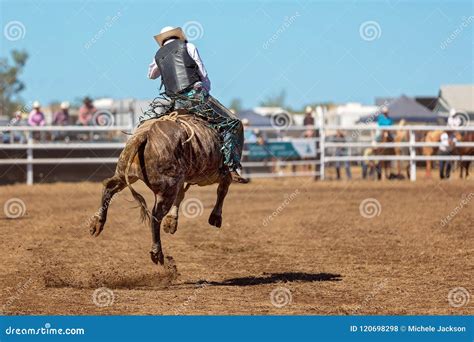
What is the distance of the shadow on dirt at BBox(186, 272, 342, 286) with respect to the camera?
30.9 feet

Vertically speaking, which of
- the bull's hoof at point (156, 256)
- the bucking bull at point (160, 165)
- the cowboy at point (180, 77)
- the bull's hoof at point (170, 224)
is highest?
the cowboy at point (180, 77)

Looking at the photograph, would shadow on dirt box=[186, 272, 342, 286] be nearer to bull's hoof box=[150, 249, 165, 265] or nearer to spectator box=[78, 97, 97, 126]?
bull's hoof box=[150, 249, 165, 265]

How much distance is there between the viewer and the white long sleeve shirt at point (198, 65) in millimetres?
9992

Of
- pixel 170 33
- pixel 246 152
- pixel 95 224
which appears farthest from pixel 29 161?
pixel 95 224

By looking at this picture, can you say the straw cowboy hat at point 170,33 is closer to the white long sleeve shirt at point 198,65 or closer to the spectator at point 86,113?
the white long sleeve shirt at point 198,65

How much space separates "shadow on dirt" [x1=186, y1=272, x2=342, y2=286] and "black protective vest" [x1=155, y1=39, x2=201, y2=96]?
2.01 m

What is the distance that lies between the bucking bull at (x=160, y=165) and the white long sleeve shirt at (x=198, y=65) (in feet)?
1.95

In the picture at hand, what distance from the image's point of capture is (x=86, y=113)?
26.7 metres

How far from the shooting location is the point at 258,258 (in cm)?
1151

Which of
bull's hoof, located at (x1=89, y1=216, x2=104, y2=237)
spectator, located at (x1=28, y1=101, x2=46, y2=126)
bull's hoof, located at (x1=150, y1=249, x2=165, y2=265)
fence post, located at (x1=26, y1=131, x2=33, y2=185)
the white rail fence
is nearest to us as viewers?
bull's hoof, located at (x1=150, y1=249, x2=165, y2=265)

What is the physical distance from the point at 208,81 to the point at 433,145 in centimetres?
1706

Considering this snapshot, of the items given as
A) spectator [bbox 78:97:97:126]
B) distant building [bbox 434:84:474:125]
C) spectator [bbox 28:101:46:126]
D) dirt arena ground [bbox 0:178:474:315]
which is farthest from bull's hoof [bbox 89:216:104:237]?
distant building [bbox 434:84:474:125]

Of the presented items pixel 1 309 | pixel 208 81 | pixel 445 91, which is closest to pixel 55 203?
pixel 208 81

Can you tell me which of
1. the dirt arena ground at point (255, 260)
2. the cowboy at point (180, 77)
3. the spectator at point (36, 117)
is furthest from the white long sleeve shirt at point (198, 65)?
the spectator at point (36, 117)
